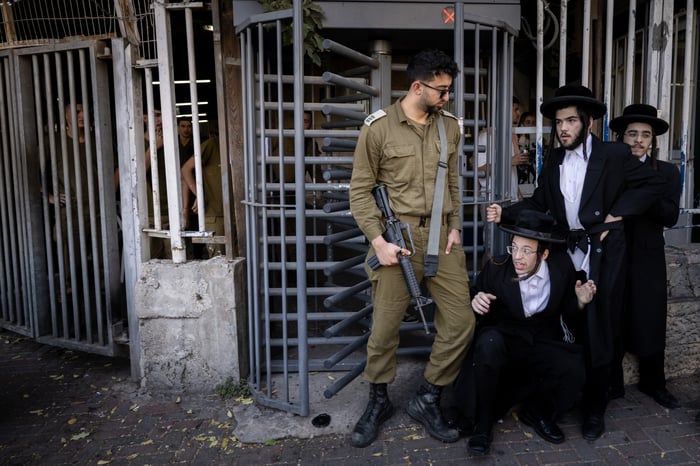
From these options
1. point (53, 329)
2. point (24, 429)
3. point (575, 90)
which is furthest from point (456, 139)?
point (53, 329)

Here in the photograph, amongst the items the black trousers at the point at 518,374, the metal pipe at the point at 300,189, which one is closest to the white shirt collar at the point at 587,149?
the black trousers at the point at 518,374

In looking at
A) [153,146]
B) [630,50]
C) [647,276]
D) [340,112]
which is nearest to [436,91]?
[340,112]

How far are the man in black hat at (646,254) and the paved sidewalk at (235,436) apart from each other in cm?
49

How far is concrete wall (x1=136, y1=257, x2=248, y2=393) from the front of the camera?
416cm

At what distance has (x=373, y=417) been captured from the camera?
3.52 m

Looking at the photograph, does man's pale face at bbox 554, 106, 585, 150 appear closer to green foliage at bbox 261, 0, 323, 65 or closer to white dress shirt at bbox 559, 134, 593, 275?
white dress shirt at bbox 559, 134, 593, 275

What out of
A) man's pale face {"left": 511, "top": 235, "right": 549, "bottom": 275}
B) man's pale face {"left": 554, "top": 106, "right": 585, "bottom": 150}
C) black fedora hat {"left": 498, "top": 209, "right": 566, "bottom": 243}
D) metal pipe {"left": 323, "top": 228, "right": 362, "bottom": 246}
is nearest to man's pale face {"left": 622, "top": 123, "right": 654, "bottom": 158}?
man's pale face {"left": 554, "top": 106, "right": 585, "bottom": 150}

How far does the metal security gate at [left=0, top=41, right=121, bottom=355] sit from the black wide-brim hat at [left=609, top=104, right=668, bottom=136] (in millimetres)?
3826

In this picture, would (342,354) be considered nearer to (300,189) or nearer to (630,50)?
(300,189)

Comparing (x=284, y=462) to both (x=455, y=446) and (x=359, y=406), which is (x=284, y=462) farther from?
(x=455, y=446)

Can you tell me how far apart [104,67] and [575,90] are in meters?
3.52

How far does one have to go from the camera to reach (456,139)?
344 centimetres

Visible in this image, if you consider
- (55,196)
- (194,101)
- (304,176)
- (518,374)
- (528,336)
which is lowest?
(518,374)

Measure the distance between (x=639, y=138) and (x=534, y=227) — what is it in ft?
3.52
